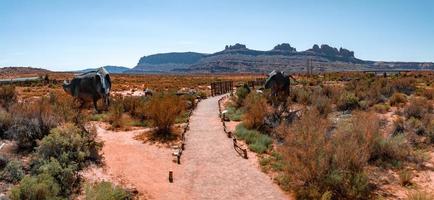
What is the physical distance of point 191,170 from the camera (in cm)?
1122

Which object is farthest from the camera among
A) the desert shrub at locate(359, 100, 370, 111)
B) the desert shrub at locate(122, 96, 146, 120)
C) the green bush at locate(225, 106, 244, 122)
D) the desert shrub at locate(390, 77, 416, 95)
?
the desert shrub at locate(390, 77, 416, 95)

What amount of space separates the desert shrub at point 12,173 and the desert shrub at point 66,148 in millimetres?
393

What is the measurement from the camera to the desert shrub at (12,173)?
9055 mm

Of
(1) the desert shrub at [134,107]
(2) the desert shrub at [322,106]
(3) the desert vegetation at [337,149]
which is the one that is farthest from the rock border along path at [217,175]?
(2) the desert shrub at [322,106]

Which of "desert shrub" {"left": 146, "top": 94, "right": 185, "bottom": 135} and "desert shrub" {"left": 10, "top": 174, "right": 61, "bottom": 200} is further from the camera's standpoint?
"desert shrub" {"left": 146, "top": 94, "right": 185, "bottom": 135}

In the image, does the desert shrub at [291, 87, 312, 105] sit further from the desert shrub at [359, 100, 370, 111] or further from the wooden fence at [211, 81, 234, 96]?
the wooden fence at [211, 81, 234, 96]

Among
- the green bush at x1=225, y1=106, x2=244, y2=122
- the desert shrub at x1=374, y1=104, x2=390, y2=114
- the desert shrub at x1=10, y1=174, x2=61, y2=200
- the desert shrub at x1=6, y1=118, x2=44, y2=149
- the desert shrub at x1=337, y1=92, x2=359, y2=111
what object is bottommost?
the green bush at x1=225, y1=106, x2=244, y2=122

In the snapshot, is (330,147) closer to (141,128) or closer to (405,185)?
(405,185)

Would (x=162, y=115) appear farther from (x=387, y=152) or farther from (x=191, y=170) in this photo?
(x=387, y=152)

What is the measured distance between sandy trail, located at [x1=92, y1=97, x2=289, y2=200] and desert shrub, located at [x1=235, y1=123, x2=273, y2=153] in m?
0.61

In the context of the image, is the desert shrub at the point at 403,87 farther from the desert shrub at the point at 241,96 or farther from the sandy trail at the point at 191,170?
the sandy trail at the point at 191,170

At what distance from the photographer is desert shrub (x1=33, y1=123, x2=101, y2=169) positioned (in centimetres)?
1000

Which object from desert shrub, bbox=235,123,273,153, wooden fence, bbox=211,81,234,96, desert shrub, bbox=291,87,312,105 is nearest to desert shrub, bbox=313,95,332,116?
desert shrub, bbox=291,87,312,105

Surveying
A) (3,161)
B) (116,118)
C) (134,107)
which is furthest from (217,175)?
(134,107)
